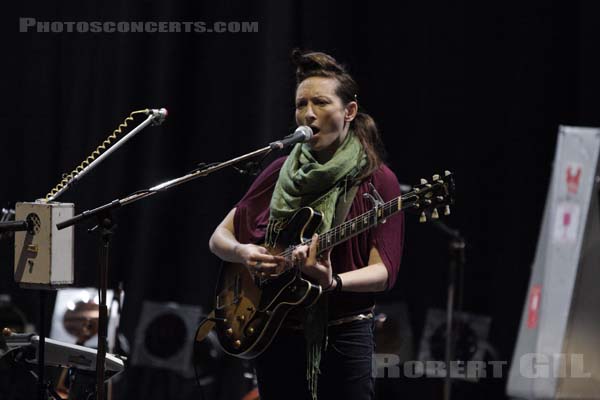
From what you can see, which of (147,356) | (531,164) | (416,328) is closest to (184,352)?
(147,356)

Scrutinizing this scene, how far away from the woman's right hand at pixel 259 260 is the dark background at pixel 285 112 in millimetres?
2372

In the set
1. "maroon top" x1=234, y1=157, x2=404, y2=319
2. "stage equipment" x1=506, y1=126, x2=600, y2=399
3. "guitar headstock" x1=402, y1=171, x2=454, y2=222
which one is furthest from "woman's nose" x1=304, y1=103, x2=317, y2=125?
"stage equipment" x1=506, y1=126, x2=600, y2=399

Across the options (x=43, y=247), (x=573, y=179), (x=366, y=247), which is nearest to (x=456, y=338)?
(x=573, y=179)

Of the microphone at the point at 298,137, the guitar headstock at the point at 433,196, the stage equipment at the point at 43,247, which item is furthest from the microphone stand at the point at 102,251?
the guitar headstock at the point at 433,196

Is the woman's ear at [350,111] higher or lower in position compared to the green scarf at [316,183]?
higher

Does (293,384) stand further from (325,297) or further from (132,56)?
(132,56)

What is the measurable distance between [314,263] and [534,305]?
229cm

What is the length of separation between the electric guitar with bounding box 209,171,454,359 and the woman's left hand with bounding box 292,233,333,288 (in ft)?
0.10

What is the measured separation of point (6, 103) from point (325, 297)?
3.13m

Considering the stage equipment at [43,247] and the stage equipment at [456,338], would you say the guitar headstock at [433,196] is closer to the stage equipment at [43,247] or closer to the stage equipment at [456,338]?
the stage equipment at [43,247]

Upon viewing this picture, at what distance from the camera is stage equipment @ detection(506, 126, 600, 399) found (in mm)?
3980

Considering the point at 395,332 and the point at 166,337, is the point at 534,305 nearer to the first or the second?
the point at 395,332

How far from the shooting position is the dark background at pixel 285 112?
4957 mm

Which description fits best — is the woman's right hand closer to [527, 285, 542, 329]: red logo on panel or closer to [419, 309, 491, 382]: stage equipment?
[527, 285, 542, 329]: red logo on panel
